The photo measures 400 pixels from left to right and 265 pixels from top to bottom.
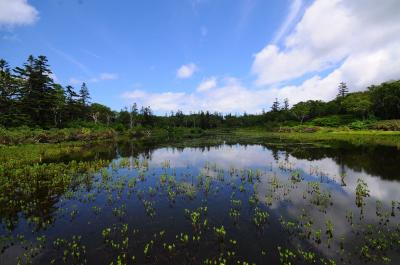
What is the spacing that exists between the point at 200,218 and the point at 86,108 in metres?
94.1

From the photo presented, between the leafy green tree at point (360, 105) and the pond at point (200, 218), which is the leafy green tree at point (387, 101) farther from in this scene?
the pond at point (200, 218)

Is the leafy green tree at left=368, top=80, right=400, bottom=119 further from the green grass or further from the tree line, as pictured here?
the green grass

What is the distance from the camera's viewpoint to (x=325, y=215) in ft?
40.7

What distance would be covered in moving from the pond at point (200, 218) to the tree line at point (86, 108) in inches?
1896

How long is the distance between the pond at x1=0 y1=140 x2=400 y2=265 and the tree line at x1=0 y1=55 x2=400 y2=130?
4816 centimetres

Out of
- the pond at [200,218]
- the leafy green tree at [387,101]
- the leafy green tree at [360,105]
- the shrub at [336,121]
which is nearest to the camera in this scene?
the pond at [200,218]

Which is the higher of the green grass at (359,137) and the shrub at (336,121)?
the shrub at (336,121)

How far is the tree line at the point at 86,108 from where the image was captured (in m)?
59.0

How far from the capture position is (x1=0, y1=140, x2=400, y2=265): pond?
29.2ft

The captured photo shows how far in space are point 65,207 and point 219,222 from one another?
9386 millimetres

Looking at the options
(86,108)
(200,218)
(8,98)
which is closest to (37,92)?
(8,98)

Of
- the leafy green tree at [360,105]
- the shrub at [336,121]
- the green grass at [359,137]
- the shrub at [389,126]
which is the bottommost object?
the green grass at [359,137]

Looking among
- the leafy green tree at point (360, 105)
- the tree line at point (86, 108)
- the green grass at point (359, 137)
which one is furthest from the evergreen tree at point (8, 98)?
the leafy green tree at point (360, 105)

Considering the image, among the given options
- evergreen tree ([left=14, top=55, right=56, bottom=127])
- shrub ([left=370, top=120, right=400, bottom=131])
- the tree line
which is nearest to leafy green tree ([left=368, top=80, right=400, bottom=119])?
the tree line
